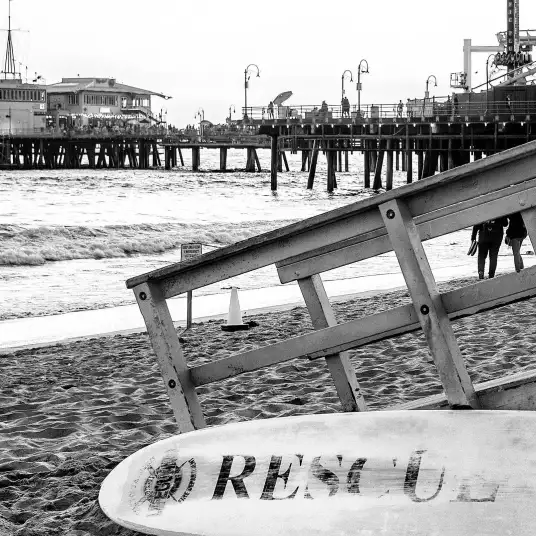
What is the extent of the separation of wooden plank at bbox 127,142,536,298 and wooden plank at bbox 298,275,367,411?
8.3 inches

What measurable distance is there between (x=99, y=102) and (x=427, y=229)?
418 feet

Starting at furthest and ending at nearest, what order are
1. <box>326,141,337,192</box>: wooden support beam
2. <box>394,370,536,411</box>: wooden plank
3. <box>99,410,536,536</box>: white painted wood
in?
<box>326,141,337,192</box>: wooden support beam → <box>394,370,536,411</box>: wooden plank → <box>99,410,536,536</box>: white painted wood

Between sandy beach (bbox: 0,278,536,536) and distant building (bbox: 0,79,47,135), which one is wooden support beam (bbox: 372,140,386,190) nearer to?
sandy beach (bbox: 0,278,536,536)

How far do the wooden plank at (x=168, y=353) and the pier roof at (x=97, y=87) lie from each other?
125 m

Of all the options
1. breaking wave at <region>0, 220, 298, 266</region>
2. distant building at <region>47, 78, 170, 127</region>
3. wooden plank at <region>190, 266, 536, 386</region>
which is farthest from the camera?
distant building at <region>47, 78, 170, 127</region>

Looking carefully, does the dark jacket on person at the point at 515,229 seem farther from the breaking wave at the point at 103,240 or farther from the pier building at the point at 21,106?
the pier building at the point at 21,106

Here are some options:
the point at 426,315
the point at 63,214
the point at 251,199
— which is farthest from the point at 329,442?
the point at 251,199

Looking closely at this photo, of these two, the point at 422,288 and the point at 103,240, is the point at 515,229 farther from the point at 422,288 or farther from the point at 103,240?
the point at 103,240

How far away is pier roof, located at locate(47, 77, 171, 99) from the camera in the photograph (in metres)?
126

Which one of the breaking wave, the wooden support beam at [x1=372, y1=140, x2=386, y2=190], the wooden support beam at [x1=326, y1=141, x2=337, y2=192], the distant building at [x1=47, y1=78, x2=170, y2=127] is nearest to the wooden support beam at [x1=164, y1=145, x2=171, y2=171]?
the distant building at [x1=47, y1=78, x2=170, y2=127]

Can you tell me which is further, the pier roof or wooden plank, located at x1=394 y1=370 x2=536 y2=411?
the pier roof

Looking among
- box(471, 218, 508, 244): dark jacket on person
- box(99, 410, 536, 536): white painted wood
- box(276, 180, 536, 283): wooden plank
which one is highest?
box(276, 180, 536, 283): wooden plank

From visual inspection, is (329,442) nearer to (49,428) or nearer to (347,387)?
(347,387)

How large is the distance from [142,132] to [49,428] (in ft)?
313
